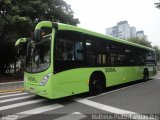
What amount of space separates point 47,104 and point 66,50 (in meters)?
2.28

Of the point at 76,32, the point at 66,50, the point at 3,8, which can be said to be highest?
the point at 3,8

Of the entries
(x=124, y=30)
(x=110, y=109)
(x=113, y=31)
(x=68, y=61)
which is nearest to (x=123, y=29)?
(x=124, y=30)

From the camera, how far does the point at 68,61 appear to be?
24.2 ft

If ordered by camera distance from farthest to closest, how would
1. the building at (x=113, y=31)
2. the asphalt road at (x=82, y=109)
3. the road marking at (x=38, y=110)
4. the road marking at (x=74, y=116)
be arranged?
the building at (x=113, y=31)
the road marking at (x=38, y=110)
the asphalt road at (x=82, y=109)
the road marking at (x=74, y=116)

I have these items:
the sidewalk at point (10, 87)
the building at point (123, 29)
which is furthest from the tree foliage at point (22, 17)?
the building at point (123, 29)

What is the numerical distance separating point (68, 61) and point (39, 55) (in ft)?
4.13

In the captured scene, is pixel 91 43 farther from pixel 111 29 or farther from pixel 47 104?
pixel 111 29

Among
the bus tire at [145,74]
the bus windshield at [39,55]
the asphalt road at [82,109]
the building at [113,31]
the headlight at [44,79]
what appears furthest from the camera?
the building at [113,31]

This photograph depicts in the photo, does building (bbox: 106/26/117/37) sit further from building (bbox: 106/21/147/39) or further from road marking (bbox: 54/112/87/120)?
road marking (bbox: 54/112/87/120)

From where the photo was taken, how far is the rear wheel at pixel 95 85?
870 cm

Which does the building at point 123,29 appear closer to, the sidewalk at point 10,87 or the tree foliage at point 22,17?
the tree foliage at point 22,17

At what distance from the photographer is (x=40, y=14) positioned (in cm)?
1869

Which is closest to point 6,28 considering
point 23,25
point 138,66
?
point 23,25

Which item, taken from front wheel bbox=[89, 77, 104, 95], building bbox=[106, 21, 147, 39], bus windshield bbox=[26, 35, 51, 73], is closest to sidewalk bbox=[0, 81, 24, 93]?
bus windshield bbox=[26, 35, 51, 73]
